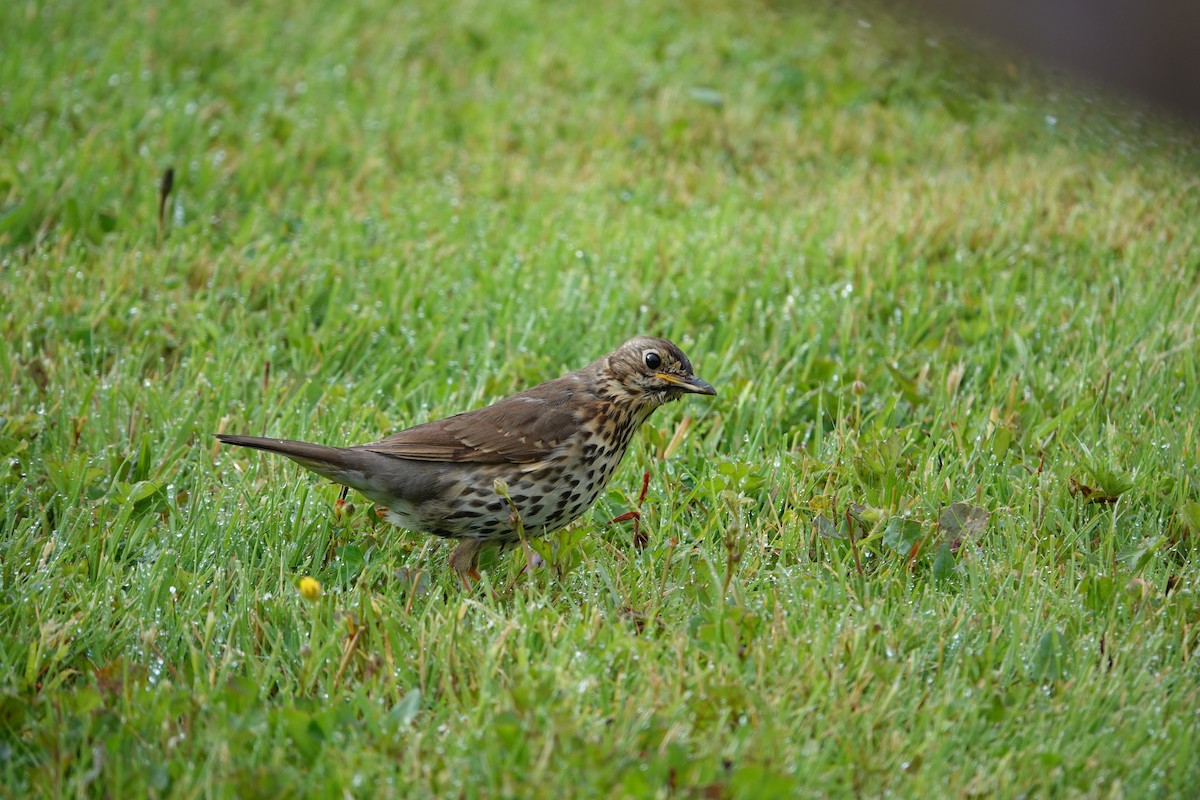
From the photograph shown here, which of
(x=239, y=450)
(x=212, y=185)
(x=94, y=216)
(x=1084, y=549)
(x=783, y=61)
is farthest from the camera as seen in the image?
(x=783, y=61)

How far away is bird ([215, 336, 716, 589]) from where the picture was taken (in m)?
4.11

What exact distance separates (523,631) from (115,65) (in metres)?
6.26

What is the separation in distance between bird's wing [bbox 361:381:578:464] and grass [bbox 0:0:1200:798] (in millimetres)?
335

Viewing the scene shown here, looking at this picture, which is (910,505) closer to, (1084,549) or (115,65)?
(1084,549)

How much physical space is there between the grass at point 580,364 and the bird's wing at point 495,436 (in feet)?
1.10

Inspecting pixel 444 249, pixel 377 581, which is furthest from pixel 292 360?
pixel 377 581

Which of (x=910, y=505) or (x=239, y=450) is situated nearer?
(x=910, y=505)

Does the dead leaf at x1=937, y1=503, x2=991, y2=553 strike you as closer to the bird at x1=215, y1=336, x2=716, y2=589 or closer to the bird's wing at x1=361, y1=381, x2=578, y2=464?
the bird at x1=215, y1=336, x2=716, y2=589

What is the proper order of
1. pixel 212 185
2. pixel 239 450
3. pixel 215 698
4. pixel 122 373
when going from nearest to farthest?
pixel 215 698
pixel 239 450
pixel 122 373
pixel 212 185

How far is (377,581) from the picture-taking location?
13.4 ft

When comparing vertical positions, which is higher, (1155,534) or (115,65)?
(115,65)

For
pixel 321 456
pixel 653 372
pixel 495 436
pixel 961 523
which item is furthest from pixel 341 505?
pixel 961 523

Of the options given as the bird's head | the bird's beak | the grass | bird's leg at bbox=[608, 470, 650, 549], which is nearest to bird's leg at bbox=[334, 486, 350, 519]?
the grass

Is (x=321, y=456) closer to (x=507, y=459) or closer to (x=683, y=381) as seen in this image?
(x=507, y=459)
